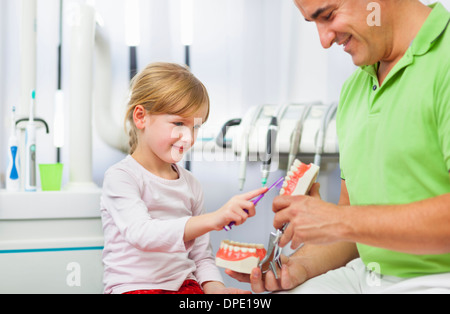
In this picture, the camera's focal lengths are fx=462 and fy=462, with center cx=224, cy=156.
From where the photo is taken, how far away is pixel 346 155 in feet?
2.98

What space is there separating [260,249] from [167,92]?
394mm

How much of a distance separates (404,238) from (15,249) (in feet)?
2.97

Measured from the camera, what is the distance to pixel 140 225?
922 mm

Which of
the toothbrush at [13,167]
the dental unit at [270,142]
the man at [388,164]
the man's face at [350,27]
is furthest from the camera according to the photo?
the dental unit at [270,142]

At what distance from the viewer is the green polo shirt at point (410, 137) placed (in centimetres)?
73

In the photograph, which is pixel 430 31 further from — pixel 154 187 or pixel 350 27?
pixel 154 187

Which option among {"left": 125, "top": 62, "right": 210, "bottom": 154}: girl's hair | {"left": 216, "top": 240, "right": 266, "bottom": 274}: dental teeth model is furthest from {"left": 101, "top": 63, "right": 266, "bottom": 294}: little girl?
{"left": 216, "top": 240, "right": 266, "bottom": 274}: dental teeth model

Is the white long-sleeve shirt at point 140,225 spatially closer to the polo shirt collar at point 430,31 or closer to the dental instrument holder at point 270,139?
the dental instrument holder at point 270,139

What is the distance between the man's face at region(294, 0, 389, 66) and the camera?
2.59 ft

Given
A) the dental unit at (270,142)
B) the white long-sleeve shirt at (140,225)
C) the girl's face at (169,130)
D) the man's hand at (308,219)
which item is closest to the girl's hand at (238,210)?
the man's hand at (308,219)

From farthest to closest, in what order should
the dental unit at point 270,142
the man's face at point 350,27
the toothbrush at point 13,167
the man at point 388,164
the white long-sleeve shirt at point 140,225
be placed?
1. the dental unit at point 270,142
2. the toothbrush at point 13,167
3. the white long-sleeve shirt at point 140,225
4. the man's face at point 350,27
5. the man at point 388,164

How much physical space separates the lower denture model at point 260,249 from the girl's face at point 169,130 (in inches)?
10.1

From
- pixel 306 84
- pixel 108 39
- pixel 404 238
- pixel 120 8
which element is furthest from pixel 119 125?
pixel 404 238

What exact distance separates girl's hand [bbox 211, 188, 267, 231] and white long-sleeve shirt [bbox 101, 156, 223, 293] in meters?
0.16
